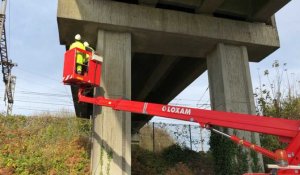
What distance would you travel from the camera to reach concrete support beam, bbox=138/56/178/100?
16641mm

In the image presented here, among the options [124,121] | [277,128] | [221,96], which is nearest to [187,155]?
[221,96]

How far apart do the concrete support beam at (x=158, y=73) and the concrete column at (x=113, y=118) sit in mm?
4972

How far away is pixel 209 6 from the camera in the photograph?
12617mm

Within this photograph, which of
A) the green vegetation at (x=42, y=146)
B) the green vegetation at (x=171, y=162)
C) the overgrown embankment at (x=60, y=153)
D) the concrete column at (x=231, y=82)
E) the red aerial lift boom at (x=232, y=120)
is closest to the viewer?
the red aerial lift boom at (x=232, y=120)

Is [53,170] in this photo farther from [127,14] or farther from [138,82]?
[138,82]

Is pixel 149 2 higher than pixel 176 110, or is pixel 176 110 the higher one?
pixel 149 2

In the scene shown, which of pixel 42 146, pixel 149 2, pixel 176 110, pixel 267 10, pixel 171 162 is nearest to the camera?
pixel 176 110

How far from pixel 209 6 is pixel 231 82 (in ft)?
9.27

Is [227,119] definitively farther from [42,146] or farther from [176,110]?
[42,146]

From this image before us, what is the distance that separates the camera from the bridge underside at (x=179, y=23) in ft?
37.5

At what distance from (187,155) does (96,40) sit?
20.0ft

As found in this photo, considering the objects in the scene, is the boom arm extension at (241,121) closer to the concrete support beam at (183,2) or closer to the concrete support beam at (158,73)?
the concrete support beam at (183,2)

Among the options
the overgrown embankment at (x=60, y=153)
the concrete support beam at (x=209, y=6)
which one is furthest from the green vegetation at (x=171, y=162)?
the concrete support beam at (x=209, y=6)

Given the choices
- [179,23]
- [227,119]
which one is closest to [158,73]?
[179,23]
